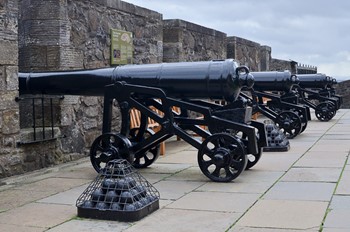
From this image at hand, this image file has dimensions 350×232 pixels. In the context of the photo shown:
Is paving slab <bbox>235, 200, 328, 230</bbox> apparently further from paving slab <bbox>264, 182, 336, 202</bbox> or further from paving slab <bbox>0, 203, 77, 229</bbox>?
paving slab <bbox>0, 203, 77, 229</bbox>

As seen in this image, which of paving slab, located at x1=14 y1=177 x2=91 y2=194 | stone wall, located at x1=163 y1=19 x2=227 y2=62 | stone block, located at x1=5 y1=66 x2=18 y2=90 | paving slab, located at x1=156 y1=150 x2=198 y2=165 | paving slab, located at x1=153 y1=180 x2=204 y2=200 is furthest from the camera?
stone wall, located at x1=163 y1=19 x2=227 y2=62

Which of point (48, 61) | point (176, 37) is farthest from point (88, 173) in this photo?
point (176, 37)

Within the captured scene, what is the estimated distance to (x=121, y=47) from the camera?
31.6 feet

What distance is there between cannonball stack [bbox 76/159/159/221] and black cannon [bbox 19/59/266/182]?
1607 mm

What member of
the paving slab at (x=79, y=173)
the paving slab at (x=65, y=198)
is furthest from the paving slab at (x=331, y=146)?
the paving slab at (x=65, y=198)

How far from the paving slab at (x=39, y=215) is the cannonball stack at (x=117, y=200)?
0.15m

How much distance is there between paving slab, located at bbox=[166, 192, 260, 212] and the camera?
16.9 feet

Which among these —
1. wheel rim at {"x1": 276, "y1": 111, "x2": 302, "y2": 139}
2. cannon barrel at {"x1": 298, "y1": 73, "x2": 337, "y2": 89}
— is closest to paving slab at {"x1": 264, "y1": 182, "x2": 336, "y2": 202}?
wheel rim at {"x1": 276, "y1": 111, "x2": 302, "y2": 139}

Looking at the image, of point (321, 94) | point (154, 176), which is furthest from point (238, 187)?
point (321, 94)

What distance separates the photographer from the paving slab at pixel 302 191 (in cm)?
555

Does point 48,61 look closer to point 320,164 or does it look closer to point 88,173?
point 88,173

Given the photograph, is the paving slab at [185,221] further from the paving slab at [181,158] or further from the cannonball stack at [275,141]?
the cannonball stack at [275,141]

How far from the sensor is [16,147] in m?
6.99

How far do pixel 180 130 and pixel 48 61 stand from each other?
238 centimetres
